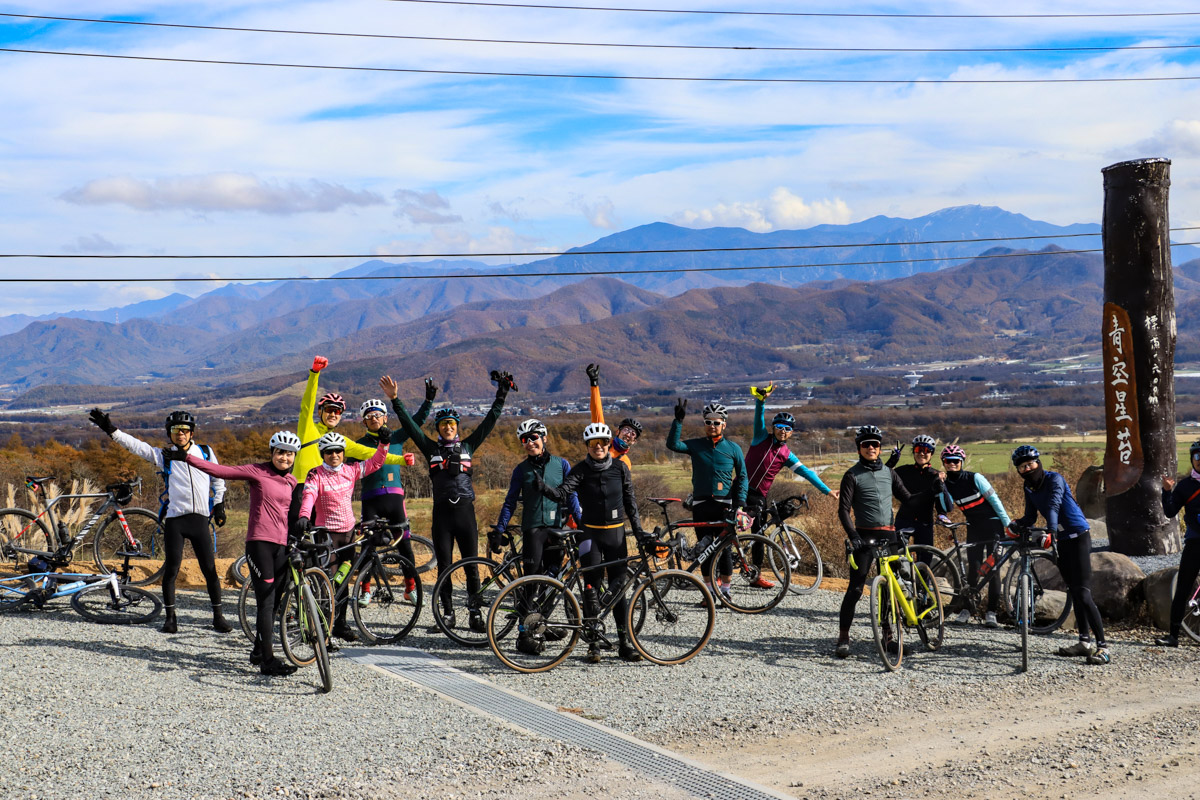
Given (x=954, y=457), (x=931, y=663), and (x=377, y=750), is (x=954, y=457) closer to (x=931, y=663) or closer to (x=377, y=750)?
(x=931, y=663)

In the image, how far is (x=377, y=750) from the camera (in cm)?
642

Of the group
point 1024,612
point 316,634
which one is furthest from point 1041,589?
point 316,634

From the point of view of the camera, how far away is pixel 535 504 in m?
8.76

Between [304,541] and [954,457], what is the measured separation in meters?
6.51

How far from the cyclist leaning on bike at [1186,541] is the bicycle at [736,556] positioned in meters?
3.78

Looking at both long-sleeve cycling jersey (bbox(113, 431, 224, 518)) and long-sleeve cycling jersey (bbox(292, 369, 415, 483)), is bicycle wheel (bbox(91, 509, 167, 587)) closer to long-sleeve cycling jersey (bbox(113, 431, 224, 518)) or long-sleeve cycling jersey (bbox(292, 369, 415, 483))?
long-sleeve cycling jersey (bbox(113, 431, 224, 518))

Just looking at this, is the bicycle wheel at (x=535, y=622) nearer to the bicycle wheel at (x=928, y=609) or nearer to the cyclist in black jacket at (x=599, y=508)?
the cyclist in black jacket at (x=599, y=508)

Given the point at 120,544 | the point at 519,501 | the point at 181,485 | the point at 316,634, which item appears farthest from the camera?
the point at 120,544

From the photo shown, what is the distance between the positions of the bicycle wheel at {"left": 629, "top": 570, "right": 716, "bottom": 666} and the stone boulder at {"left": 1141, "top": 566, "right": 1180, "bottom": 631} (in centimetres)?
477

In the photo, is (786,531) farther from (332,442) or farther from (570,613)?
(332,442)

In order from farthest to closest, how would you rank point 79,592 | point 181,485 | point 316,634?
1. point 79,592
2. point 181,485
3. point 316,634

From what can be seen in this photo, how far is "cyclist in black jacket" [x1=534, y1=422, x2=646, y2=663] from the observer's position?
841 cm

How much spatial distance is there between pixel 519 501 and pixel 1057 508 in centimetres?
501

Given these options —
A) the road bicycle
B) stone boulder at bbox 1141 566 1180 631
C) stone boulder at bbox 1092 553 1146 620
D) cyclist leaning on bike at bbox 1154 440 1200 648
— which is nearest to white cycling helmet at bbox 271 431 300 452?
the road bicycle
